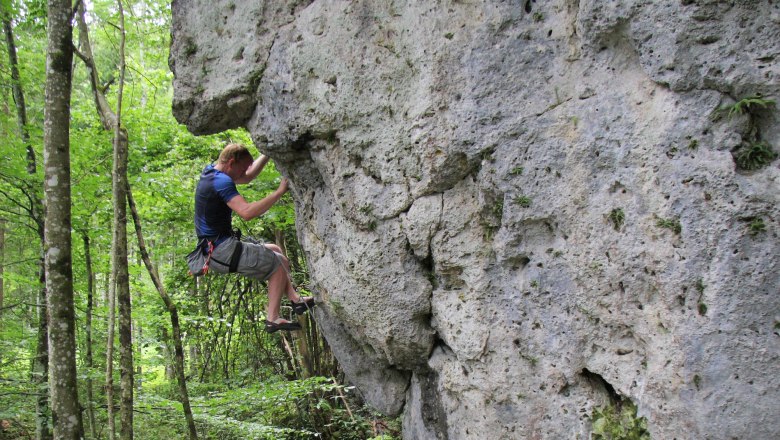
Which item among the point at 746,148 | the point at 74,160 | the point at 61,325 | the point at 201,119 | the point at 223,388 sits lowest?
the point at 223,388

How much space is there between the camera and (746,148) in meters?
2.88

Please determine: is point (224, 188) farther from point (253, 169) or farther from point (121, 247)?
point (121, 247)

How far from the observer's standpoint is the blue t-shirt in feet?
16.4

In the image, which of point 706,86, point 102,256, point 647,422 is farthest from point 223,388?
point 706,86

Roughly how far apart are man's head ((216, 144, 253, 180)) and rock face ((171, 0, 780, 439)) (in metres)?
0.27

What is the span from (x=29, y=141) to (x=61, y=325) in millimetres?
4178

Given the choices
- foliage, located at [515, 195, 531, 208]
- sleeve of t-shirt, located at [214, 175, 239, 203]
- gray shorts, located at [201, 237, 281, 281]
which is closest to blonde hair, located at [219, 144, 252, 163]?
sleeve of t-shirt, located at [214, 175, 239, 203]

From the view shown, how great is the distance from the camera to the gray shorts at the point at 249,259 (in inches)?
206

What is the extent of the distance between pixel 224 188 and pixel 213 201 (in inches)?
8.9

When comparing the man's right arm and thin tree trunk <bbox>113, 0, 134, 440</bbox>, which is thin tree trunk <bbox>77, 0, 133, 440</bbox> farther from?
the man's right arm

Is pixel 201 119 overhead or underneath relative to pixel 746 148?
overhead

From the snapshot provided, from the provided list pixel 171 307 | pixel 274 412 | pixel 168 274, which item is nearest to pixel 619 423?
pixel 171 307

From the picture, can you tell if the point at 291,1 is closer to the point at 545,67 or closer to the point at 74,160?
the point at 545,67

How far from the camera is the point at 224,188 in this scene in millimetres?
4973
